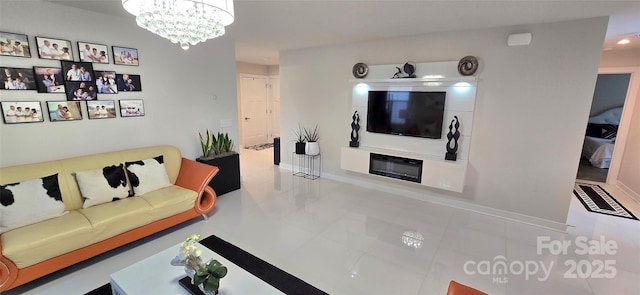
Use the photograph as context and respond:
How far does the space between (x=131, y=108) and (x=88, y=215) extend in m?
1.41

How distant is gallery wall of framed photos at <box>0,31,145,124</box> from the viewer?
2553 millimetres

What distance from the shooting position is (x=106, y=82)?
314cm

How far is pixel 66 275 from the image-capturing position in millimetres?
2338

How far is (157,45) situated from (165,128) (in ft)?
3.54

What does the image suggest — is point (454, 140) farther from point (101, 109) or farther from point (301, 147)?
point (101, 109)

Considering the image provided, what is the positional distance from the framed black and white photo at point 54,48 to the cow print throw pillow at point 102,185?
119cm

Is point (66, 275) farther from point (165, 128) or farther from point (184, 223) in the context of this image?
point (165, 128)

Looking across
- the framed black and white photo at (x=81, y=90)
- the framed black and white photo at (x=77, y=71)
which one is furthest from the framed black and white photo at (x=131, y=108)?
the framed black and white photo at (x=77, y=71)

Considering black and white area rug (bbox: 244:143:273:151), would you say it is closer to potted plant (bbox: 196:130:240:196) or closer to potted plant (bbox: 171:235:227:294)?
potted plant (bbox: 196:130:240:196)

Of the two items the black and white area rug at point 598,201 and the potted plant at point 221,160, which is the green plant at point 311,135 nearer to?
the potted plant at point 221,160

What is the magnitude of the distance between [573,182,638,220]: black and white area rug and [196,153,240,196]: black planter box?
17.0 feet

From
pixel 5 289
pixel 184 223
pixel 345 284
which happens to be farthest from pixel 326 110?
pixel 5 289

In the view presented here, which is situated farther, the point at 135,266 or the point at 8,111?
the point at 8,111

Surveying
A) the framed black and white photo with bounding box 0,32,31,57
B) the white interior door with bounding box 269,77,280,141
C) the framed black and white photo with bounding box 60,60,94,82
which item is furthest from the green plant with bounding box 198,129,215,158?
the white interior door with bounding box 269,77,280,141
